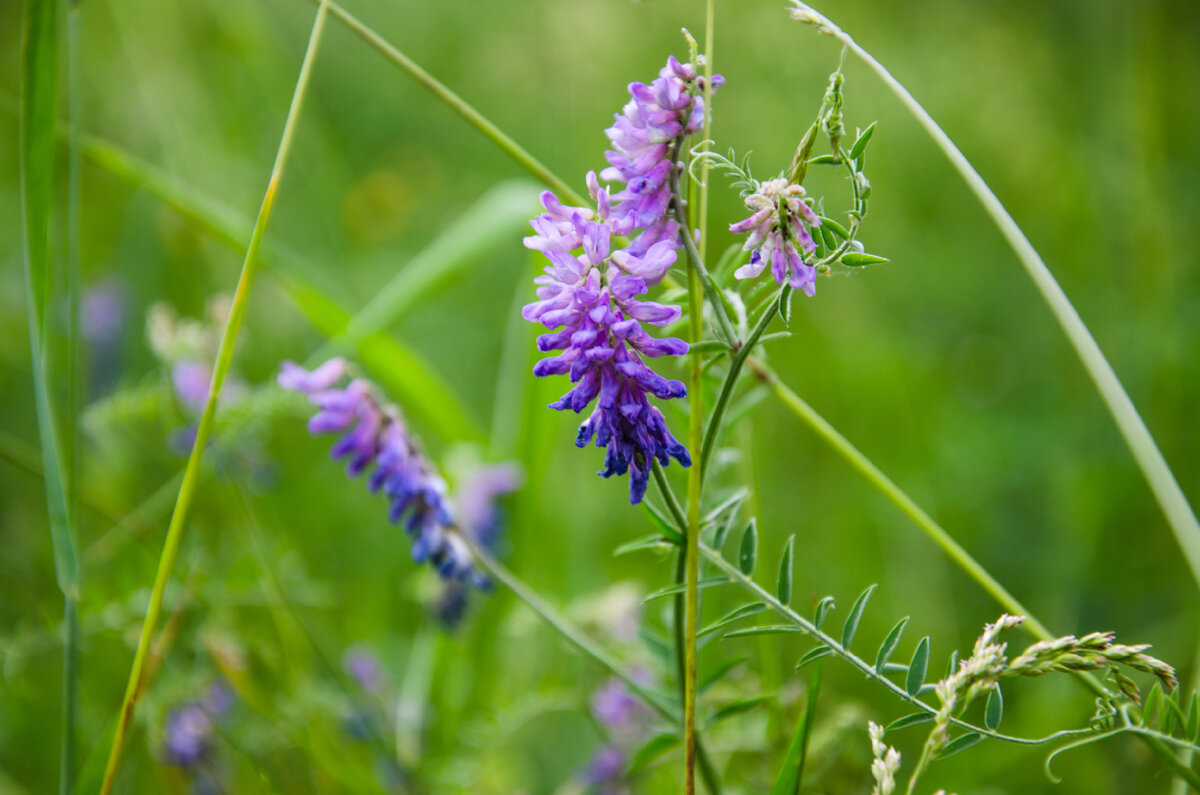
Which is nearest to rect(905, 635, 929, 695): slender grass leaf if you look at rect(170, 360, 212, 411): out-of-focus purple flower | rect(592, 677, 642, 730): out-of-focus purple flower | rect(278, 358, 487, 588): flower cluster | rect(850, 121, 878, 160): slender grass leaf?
rect(850, 121, 878, 160): slender grass leaf

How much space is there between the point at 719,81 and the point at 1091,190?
3.05m

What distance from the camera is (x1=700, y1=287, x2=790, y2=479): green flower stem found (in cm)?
98

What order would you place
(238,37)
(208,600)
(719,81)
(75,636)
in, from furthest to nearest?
(238,37) < (208,600) < (75,636) < (719,81)

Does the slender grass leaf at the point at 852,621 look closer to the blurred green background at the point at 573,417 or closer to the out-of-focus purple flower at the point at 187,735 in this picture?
the blurred green background at the point at 573,417

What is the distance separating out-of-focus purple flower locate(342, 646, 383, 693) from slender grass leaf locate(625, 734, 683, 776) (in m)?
1.09

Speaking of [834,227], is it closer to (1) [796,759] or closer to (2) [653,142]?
(2) [653,142]

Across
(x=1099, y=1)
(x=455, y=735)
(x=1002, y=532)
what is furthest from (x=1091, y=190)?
(x=455, y=735)

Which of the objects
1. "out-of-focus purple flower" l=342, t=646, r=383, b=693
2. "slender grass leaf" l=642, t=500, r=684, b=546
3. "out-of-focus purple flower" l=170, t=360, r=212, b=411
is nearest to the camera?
"slender grass leaf" l=642, t=500, r=684, b=546

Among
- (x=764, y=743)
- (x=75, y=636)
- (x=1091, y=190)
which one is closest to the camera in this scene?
(x=75, y=636)

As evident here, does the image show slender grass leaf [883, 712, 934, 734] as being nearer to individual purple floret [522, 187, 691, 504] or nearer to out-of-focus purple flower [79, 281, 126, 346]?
individual purple floret [522, 187, 691, 504]

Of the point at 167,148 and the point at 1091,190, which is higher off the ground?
the point at 167,148

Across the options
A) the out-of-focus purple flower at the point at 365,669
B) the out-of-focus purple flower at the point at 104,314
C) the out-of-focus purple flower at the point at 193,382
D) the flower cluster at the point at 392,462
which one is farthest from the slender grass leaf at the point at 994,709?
the out-of-focus purple flower at the point at 104,314

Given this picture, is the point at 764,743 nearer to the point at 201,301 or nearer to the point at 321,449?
the point at 321,449

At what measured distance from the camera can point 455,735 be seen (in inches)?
82.7
